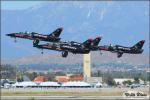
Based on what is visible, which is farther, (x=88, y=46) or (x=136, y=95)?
(x=136, y=95)

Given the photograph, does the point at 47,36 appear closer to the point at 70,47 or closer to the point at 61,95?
the point at 70,47

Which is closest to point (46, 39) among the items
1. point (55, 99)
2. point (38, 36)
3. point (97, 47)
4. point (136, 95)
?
point (38, 36)

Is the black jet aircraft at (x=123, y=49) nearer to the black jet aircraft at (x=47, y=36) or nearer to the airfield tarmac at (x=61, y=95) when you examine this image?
the black jet aircraft at (x=47, y=36)

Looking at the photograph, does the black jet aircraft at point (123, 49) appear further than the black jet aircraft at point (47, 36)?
Yes

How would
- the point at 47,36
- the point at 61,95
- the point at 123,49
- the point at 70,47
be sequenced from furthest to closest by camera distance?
1. the point at 61,95
2. the point at 70,47
3. the point at 123,49
4. the point at 47,36

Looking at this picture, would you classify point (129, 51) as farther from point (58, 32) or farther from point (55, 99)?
point (55, 99)

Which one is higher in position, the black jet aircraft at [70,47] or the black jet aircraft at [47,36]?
the black jet aircraft at [47,36]

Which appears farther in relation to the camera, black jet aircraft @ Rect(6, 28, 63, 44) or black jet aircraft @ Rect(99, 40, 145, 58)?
black jet aircraft @ Rect(99, 40, 145, 58)

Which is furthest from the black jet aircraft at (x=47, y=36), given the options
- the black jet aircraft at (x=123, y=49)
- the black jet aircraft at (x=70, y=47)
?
the black jet aircraft at (x=123, y=49)

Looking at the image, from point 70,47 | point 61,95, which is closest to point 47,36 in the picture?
point 70,47

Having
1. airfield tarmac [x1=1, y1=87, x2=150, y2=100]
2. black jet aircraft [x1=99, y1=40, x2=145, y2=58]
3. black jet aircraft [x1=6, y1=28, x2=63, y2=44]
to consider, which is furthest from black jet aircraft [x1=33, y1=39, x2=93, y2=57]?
airfield tarmac [x1=1, y1=87, x2=150, y2=100]

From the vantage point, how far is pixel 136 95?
5022 inches

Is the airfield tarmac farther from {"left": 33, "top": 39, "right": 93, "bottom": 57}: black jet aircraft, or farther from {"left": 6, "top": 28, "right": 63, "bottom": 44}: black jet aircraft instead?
{"left": 6, "top": 28, "right": 63, "bottom": 44}: black jet aircraft

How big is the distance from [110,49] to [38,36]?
9.08 meters
